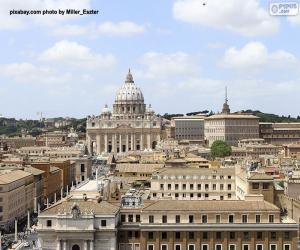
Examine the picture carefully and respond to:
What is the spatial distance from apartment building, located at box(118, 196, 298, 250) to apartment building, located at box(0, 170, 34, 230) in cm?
2949

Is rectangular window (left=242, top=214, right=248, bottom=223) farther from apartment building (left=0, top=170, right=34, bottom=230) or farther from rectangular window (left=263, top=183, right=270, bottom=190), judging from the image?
apartment building (left=0, top=170, right=34, bottom=230)

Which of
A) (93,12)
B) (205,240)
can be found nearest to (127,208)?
(205,240)

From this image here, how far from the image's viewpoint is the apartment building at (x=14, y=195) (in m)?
73.9

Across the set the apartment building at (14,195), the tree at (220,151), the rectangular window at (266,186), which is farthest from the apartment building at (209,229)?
the tree at (220,151)

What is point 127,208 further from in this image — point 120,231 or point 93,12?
point 93,12

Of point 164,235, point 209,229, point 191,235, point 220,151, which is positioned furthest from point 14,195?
point 220,151

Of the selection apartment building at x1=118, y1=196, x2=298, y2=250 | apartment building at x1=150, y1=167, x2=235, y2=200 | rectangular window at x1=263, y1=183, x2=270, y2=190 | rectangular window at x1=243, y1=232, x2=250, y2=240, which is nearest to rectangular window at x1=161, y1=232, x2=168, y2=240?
apartment building at x1=118, y1=196, x2=298, y2=250

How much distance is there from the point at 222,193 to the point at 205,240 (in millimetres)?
21624

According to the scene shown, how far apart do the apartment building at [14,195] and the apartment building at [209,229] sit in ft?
96.7

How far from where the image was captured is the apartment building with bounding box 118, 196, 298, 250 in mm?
45531

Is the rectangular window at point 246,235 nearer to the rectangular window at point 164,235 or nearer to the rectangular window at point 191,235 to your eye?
the rectangular window at point 191,235

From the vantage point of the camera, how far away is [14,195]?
77.8m

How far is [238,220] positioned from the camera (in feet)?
150

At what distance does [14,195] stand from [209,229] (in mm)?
36101
